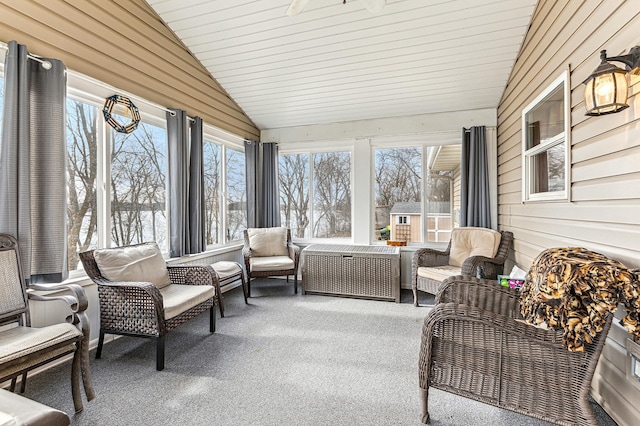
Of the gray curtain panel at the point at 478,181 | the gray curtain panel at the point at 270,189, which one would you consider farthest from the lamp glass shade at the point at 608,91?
the gray curtain panel at the point at 270,189

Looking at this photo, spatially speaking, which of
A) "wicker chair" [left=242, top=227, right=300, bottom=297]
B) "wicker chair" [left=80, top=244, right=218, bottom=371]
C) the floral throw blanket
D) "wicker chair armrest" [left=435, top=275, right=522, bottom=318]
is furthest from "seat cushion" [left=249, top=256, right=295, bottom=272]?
the floral throw blanket

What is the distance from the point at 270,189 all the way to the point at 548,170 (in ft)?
12.1

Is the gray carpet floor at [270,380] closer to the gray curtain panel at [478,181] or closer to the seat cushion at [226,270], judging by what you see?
the seat cushion at [226,270]

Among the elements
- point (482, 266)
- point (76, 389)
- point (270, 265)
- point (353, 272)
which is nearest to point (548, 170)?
point (482, 266)

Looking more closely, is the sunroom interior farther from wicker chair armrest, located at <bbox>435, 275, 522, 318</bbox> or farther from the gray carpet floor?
the gray carpet floor

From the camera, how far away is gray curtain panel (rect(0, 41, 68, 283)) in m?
2.05

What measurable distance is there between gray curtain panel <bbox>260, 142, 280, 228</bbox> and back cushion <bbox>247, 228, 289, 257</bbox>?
503 mm

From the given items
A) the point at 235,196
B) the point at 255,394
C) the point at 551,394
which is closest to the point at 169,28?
the point at 235,196

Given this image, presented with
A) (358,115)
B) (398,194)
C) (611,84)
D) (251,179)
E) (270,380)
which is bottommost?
(270,380)

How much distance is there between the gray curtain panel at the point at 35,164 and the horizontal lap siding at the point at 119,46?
0.79 feet

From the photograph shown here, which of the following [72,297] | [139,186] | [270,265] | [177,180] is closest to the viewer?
[72,297]

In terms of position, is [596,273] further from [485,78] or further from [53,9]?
[53,9]

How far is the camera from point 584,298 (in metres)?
1.34

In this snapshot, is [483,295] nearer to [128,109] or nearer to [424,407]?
[424,407]
